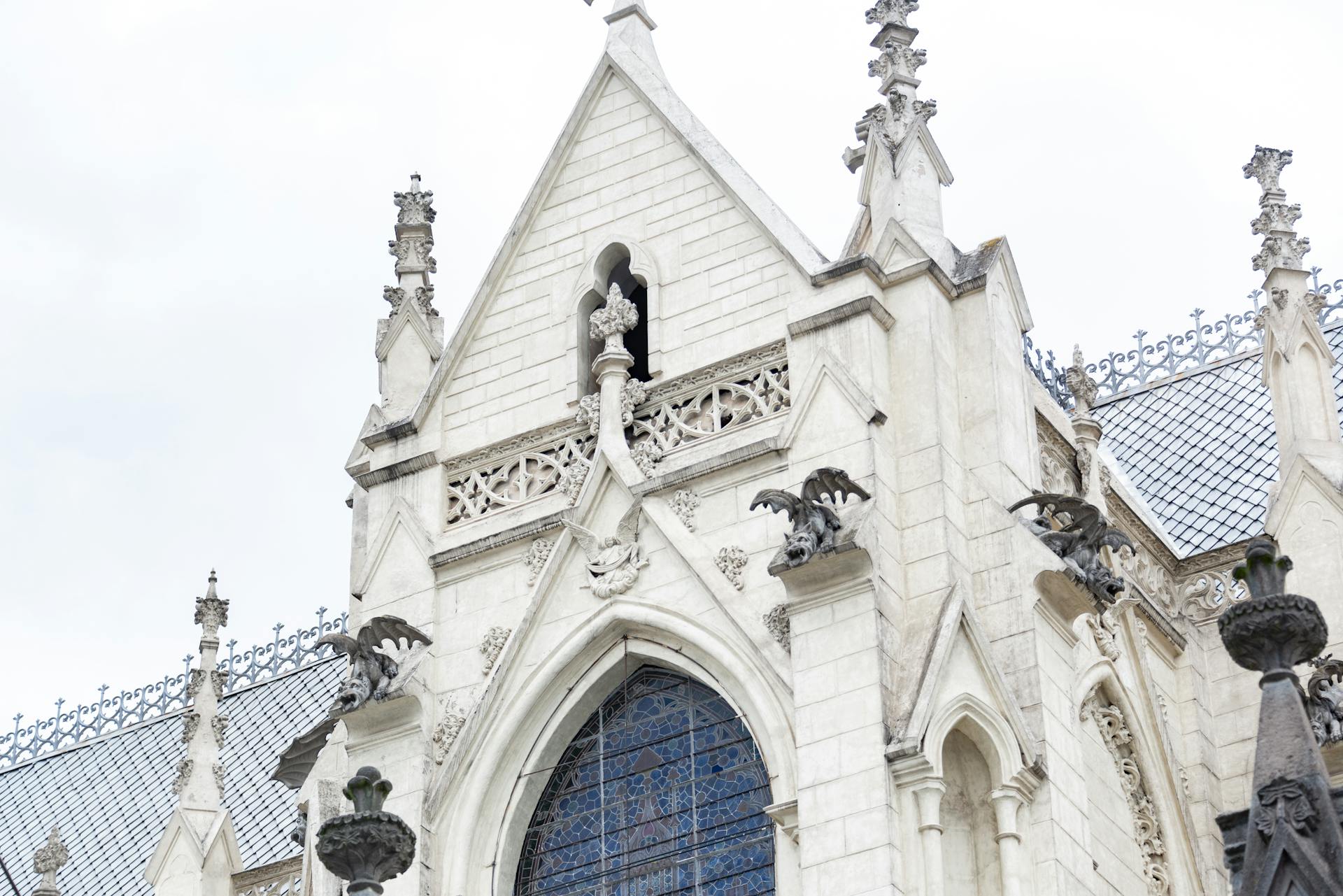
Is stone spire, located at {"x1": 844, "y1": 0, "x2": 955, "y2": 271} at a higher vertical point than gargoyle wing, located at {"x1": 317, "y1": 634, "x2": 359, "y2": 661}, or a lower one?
higher

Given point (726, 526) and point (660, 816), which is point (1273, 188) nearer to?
point (726, 526)

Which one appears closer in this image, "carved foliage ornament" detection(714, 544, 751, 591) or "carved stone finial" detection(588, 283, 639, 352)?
"carved foliage ornament" detection(714, 544, 751, 591)

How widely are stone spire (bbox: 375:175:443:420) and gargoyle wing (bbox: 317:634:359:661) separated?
8.11ft

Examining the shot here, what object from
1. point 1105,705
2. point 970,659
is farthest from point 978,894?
point 1105,705

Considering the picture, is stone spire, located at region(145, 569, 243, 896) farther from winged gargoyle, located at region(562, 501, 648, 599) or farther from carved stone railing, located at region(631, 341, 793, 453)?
carved stone railing, located at region(631, 341, 793, 453)

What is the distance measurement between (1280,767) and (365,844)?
4.83m

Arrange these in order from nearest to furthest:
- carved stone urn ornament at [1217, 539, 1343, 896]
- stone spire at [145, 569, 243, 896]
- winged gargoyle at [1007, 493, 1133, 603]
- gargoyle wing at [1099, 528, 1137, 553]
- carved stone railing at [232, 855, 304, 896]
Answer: carved stone urn ornament at [1217, 539, 1343, 896] < winged gargoyle at [1007, 493, 1133, 603] < gargoyle wing at [1099, 528, 1137, 553] < stone spire at [145, 569, 243, 896] < carved stone railing at [232, 855, 304, 896]

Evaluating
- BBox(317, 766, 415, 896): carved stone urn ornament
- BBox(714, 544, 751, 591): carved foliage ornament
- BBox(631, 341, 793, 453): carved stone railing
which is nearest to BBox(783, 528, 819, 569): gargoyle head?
BBox(714, 544, 751, 591): carved foliage ornament

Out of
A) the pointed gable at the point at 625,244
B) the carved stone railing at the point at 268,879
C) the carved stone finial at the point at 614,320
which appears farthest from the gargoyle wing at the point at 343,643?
the carved stone railing at the point at 268,879

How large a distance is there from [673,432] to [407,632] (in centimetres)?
246

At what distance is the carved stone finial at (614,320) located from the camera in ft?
75.3

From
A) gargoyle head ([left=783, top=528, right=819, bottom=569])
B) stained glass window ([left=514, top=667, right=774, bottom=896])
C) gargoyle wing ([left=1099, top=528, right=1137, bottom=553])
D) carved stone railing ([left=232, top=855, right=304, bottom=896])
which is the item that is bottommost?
stained glass window ([left=514, top=667, right=774, bottom=896])

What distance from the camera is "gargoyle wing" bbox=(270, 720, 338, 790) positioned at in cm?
2328

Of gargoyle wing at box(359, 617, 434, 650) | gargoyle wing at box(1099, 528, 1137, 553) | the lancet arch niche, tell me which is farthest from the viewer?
the lancet arch niche
